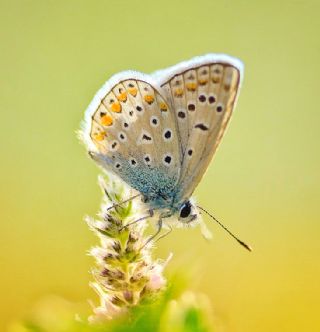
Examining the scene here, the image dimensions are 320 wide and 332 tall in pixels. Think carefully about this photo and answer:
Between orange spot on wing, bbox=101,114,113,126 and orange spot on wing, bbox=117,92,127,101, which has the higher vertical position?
orange spot on wing, bbox=117,92,127,101

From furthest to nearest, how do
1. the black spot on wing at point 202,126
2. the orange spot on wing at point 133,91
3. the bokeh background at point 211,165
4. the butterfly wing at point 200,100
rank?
the bokeh background at point 211,165
the orange spot on wing at point 133,91
the black spot on wing at point 202,126
the butterfly wing at point 200,100

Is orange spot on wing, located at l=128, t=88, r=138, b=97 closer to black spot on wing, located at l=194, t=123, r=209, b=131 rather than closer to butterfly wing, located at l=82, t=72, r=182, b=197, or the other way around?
butterfly wing, located at l=82, t=72, r=182, b=197

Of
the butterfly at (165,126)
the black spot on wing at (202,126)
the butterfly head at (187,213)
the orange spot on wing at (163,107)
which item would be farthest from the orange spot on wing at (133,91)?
the butterfly head at (187,213)

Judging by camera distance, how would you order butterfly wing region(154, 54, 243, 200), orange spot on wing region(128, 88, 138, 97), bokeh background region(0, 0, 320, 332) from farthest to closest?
bokeh background region(0, 0, 320, 332) → orange spot on wing region(128, 88, 138, 97) → butterfly wing region(154, 54, 243, 200)

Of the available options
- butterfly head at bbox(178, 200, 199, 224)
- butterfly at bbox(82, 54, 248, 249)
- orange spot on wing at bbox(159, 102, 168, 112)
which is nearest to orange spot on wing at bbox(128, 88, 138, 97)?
butterfly at bbox(82, 54, 248, 249)

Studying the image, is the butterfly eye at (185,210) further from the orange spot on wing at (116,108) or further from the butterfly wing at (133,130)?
the orange spot on wing at (116,108)

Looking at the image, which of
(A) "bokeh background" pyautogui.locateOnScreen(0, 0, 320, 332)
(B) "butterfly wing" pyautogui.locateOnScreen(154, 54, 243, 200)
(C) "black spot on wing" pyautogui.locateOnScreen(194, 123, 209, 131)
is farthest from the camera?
(A) "bokeh background" pyautogui.locateOnScreen(0, 0, 320, 332)

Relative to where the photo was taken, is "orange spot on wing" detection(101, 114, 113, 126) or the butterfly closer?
the butterfly

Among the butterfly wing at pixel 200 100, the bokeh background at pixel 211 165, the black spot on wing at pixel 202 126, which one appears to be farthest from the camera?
the bokeh background at pixel 211 165
